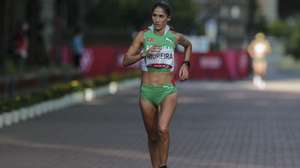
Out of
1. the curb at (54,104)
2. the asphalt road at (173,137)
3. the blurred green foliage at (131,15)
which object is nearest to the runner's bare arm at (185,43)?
the asphalt road at (173,137)

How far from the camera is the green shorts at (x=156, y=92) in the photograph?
39.0 feet

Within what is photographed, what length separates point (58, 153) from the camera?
50.6 feet

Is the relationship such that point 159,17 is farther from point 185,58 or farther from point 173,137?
point 173,137

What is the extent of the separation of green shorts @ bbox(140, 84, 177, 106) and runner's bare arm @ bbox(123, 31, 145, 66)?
36 cm

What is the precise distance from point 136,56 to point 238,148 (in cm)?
486

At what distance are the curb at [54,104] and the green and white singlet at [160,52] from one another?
879cm

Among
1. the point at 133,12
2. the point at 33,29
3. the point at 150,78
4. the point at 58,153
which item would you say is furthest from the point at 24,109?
the point at 133,12

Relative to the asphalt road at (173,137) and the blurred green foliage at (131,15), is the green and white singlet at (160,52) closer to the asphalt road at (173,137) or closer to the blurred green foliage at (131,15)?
the asphalt road at (173,137)

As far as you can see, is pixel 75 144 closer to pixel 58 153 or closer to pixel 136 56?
pixel 58 153

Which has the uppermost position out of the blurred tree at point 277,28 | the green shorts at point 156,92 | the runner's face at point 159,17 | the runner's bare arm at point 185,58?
the runner's face at point 159,17

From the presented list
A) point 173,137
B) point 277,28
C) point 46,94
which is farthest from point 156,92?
point 277,28

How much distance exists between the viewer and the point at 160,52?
11.8 meters

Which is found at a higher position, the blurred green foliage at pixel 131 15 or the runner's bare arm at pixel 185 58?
the runner's bare arm at pixel 185 58

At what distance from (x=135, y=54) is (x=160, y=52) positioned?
10.5 inches
